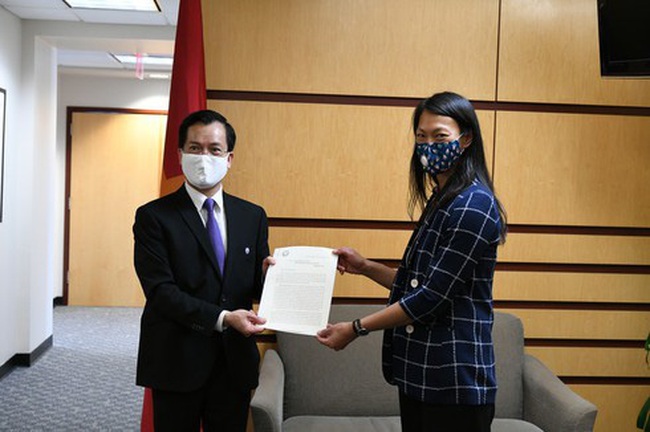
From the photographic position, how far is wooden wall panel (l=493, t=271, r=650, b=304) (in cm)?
337

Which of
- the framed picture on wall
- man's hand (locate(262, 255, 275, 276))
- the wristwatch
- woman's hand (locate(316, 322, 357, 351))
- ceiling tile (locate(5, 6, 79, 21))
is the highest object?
ceiling tile (locate(5, 6, 79, 21))

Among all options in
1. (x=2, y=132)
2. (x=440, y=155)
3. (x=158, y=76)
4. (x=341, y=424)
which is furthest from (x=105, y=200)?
(x=440, y=155)

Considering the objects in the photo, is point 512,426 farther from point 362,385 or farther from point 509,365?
point 362,385

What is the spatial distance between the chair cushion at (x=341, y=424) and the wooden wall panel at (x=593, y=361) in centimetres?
92

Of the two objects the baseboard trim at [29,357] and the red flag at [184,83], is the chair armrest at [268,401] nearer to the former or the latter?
the red flag at [184,83]

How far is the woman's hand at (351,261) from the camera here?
2.43 m

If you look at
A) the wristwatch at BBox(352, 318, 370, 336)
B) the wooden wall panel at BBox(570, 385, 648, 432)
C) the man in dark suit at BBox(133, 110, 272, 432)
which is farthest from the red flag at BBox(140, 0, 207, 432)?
the wooden wall panel at BBox(570, 385, 648, 432)

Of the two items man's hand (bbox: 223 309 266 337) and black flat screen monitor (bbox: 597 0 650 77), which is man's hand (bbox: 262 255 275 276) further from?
black flat screen monitor (bbox: 597 0 650 77)

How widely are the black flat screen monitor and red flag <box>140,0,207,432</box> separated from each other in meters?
1.71

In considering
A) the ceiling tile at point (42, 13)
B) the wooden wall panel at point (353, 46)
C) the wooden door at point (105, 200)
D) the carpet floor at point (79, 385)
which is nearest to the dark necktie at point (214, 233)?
the wooden wall panel at point (353, 46)

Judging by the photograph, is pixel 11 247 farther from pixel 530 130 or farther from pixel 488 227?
pixel 488 227

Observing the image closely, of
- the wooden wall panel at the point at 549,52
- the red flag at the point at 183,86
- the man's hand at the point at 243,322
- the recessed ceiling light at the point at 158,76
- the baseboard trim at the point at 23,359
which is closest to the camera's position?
the man's hand at the point at 243,322

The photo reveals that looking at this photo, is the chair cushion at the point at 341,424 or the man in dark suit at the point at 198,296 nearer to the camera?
the man in dark suit at the point at 198,296

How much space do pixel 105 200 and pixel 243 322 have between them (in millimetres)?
6305
